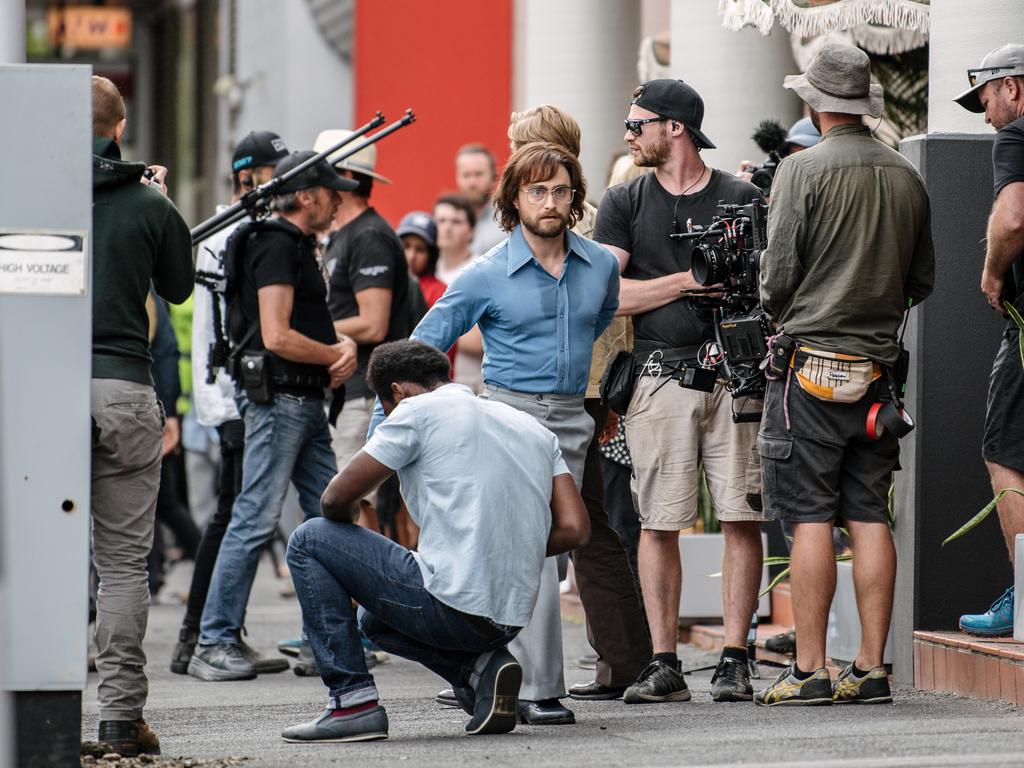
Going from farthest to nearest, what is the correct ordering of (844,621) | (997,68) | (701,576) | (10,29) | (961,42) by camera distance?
(701,576) < (844,621) < (961,42) < (997,68) < (10,29)

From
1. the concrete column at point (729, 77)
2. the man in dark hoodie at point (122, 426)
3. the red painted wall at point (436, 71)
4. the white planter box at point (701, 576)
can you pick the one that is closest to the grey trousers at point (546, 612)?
the man in dark hoodie at point (122, 426)

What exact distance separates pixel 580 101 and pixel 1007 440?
594 centimetres

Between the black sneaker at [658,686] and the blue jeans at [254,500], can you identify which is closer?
the black sneaker at [658,686]

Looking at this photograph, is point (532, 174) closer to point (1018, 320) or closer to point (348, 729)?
point (1018, 320)

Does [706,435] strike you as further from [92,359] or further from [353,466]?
[92,359]

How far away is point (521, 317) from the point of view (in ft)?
19.7

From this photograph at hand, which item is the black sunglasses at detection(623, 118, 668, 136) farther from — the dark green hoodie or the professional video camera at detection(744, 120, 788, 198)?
the dark green hoodie

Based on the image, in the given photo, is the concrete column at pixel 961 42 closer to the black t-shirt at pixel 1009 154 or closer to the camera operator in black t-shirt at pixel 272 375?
the black t-shirt at pixel 1009 154

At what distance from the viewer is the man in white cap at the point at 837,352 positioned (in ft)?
19.5

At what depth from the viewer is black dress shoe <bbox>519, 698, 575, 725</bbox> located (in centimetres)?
582

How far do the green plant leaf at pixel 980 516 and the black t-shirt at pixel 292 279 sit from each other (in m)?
2.62

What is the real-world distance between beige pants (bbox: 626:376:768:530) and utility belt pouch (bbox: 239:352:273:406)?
1.67 metres

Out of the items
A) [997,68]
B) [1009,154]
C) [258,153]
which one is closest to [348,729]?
[1009,154]

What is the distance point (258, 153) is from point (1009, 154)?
3.40m
